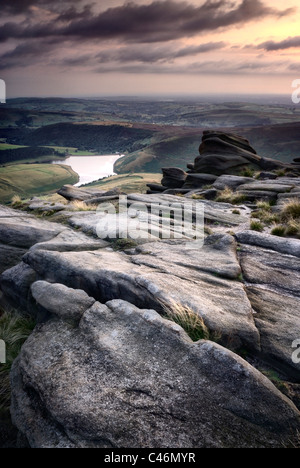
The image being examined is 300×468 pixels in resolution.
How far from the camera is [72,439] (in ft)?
14.0

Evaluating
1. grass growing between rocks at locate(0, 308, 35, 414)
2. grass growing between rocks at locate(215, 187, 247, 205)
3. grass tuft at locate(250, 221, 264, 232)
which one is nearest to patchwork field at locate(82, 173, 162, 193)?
grass growing between rocks at locate(215, 187, 247, 205)

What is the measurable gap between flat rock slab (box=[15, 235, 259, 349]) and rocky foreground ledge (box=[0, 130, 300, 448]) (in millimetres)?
35

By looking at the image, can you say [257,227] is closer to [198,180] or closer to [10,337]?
[10,337]

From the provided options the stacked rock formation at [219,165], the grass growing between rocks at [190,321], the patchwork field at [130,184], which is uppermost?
the stacked rock formation at [219,165]

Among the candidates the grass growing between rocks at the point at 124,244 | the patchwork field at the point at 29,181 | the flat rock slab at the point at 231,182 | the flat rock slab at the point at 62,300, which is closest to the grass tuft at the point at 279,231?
the grass growing between rocks at the point at 124,244

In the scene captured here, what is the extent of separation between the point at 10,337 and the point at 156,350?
4.42m

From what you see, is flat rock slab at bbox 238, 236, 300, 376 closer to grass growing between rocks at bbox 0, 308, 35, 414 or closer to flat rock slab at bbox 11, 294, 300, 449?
flat rock slab at bbox 11, 294, 300, 449

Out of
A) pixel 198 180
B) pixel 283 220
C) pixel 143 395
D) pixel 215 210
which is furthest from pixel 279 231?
pixel 198 180

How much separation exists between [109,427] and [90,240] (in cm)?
828

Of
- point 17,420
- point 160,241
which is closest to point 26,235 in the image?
point 160,241

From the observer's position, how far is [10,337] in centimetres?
736

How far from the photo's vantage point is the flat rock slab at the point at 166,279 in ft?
21.9

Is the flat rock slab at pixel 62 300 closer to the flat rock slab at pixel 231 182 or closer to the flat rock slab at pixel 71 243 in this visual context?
the flat rock slab at pixel 71 243

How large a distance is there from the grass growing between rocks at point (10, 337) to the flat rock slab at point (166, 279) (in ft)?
4.52
